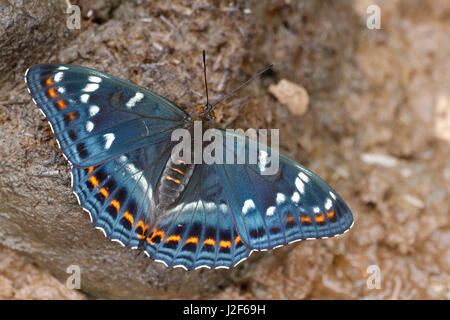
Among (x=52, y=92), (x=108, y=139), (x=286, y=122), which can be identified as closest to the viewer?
(x=52, y=92)

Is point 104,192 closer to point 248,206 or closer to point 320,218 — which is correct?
point 248,206

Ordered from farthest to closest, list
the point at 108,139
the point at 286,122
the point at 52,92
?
the point at 286,122, the point at 108,139, the point at 52,92

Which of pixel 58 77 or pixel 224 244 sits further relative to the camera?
pixel 224 244

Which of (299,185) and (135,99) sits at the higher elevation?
(135,99)

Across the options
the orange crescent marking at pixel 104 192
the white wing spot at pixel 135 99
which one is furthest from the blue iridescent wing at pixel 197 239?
the white wing spot at pixel 135 99

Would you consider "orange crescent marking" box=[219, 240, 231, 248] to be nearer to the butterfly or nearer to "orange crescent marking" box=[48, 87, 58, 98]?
the butterfly

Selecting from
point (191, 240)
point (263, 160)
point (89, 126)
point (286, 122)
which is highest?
point (89, 126)

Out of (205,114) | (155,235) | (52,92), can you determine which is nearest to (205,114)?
(205,114)
